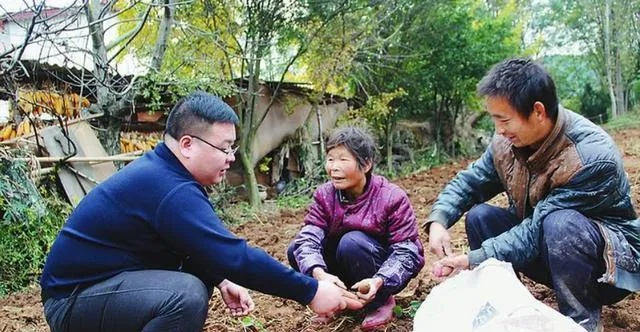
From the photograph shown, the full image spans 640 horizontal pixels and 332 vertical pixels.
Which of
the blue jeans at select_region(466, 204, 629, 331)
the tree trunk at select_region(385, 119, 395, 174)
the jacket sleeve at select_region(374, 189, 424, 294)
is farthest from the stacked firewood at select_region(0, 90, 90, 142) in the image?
the tree trunk at select_region(385, 119, 395, 174)

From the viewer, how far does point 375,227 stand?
2768 mm

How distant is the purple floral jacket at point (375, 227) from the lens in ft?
8.71

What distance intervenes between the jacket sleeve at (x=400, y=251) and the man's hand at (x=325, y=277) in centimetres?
21

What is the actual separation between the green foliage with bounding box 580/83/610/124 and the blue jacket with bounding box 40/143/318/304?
22.2 meters

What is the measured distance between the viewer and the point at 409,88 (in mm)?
13250

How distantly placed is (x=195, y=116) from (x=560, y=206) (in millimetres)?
1458

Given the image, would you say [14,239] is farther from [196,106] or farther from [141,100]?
[196,106]

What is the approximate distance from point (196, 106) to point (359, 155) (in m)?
0.97

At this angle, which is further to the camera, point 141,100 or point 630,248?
point 141,100

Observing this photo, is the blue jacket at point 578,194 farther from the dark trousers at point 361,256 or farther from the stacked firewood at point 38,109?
the stacked firewood at point 38,109

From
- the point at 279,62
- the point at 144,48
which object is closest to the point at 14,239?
the point at 144,48

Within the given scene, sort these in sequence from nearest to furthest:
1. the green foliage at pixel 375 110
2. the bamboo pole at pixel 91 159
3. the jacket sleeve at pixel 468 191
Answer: the jacket sleeve at pixel 468 191 → the bamboo pole at pixel 91 159 → the green foliage at pixel 375 110

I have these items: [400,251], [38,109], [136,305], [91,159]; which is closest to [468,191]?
[400,251]

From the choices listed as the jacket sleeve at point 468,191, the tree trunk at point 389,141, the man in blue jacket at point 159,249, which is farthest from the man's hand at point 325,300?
the tree trunk at point 389,141
